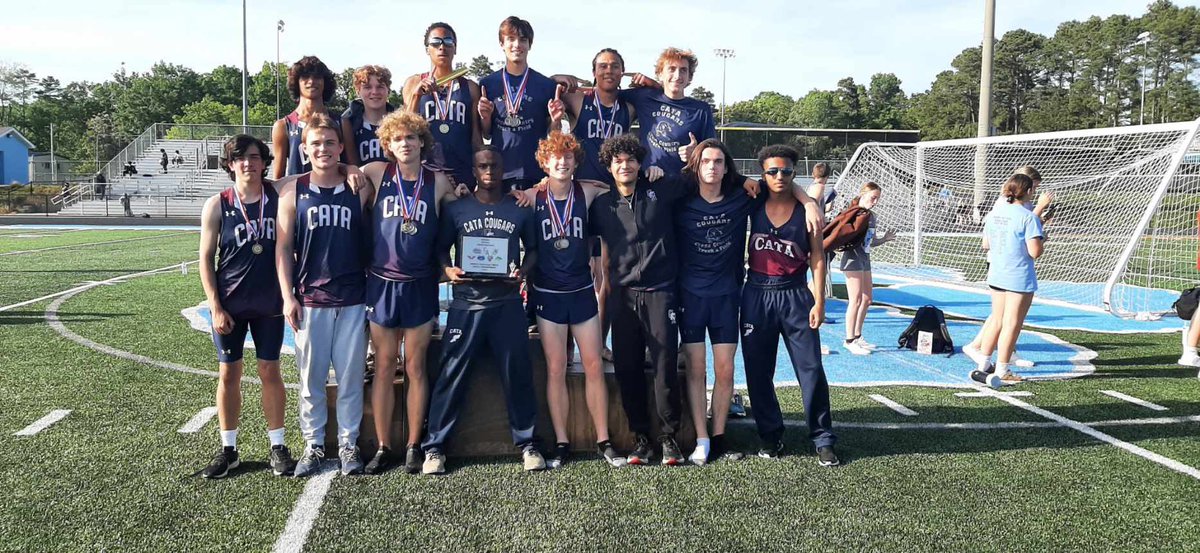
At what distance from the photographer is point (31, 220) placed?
31688 millimetres

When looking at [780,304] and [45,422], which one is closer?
[780,304]

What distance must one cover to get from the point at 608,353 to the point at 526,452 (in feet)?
3.31

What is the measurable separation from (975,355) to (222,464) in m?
5.83

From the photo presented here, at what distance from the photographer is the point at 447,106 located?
4832mm

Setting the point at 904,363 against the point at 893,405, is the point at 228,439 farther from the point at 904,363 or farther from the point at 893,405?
the point at 904,363

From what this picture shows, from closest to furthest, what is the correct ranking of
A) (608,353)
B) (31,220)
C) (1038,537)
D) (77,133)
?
(1038,537)
(608,353)
(31,220)
(77,133)

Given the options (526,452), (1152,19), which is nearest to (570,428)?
(526,452)

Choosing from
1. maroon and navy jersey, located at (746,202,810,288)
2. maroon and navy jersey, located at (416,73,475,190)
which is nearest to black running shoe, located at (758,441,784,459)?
maroon and navy jersey, located at (746,202,810,288)

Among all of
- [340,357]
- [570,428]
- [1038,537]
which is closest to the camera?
[1038,537]

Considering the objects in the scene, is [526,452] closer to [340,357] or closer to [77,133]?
[340,357]

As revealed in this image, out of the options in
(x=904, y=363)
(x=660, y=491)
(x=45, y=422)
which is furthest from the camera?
(x=904, y=363)

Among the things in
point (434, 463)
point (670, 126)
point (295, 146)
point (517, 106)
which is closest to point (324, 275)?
point (434, 463)

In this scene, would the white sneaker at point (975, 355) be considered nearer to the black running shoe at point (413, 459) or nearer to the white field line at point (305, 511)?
the black running shoe at point (413, 459)

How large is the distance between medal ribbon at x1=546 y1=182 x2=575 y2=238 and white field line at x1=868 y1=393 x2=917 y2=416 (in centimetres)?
280
